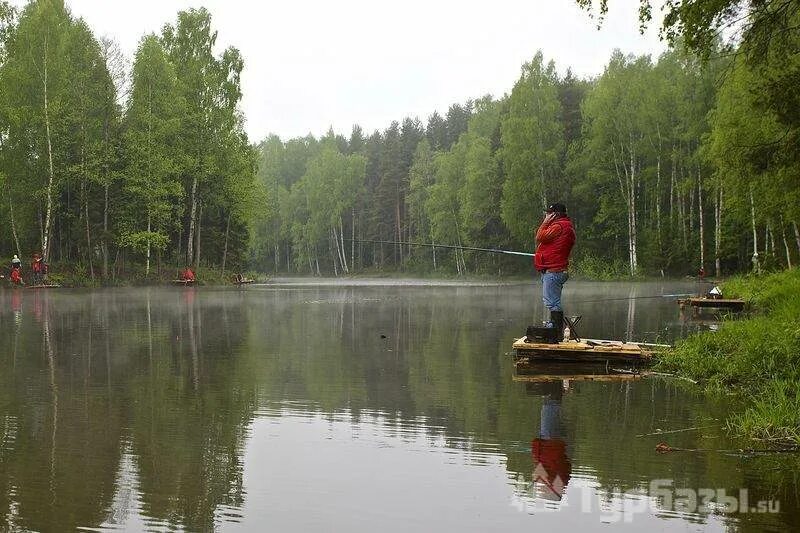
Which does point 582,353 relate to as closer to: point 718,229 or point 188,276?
point 188,276

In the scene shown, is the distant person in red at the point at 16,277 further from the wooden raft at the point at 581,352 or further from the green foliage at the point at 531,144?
the wooden raft at the point at 581,352

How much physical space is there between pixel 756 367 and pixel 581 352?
2347 mm

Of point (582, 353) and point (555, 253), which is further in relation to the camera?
point (555, 253)

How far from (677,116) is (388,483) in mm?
46152

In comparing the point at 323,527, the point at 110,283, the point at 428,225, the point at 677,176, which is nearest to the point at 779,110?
the point at 323,527

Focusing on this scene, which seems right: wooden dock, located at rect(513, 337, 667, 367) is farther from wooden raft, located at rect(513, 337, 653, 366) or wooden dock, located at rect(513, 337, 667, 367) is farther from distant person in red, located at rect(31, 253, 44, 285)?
distant person in red, located at rect(31, 253, 44, 285)

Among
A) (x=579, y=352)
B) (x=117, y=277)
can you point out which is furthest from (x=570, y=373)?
(x=117, y=277)

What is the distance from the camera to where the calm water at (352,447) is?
445 cm

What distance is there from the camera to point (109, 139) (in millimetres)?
41562

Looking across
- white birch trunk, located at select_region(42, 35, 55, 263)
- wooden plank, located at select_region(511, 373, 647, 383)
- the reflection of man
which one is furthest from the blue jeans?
white birch trunk, located at select_region(42, 35, 55, 263)

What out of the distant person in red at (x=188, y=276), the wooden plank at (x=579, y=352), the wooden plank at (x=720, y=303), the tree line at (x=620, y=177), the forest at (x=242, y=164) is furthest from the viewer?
the distant person in red at (x=188, y=276)

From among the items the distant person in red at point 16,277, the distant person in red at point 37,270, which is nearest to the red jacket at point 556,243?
the distant person in red at point 37,270

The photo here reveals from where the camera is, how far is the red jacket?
11.2m

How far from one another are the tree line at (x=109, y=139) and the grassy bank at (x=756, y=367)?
110 feet
